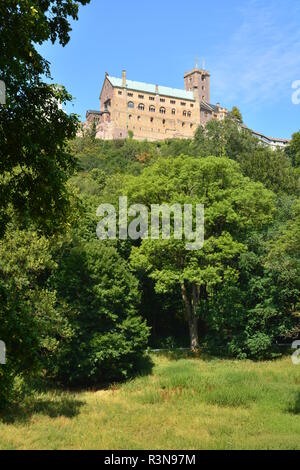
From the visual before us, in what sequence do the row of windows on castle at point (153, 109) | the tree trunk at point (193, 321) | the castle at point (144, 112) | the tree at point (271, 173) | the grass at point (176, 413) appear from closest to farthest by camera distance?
the grass at point (176, 413), the tree trunk at point (193, 321), the tree at point (271, 173), the castle at point (144, 112), the row of windows on castle at point (153, 109)

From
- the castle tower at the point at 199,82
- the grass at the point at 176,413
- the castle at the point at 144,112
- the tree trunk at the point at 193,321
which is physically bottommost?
the grass at the point at 176,413

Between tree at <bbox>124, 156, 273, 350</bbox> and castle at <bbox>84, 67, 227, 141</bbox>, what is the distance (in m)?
91.3

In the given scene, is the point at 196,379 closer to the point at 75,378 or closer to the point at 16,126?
the point at 75,378

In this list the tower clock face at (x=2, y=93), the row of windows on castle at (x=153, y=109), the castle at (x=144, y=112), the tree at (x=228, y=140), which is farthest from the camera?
the row of windows on castle at (x=153, y=109)

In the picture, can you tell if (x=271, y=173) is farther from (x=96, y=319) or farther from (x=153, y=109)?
(x=153, y=109)

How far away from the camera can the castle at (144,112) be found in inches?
4894

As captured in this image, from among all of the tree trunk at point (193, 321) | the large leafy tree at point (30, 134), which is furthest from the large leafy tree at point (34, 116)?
the tree trunk at point (193, 321)

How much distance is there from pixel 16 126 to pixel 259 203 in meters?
27.8

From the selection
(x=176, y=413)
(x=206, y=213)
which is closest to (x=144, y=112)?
(x=206, y=213)

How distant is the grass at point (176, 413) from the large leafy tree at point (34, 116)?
1117 cm

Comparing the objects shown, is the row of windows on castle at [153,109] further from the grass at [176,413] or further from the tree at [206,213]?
the grass at [176,413]

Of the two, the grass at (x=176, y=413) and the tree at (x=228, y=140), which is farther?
the tree at (x=228, y=140)

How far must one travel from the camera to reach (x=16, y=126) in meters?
9.00

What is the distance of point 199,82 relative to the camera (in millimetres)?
149750
